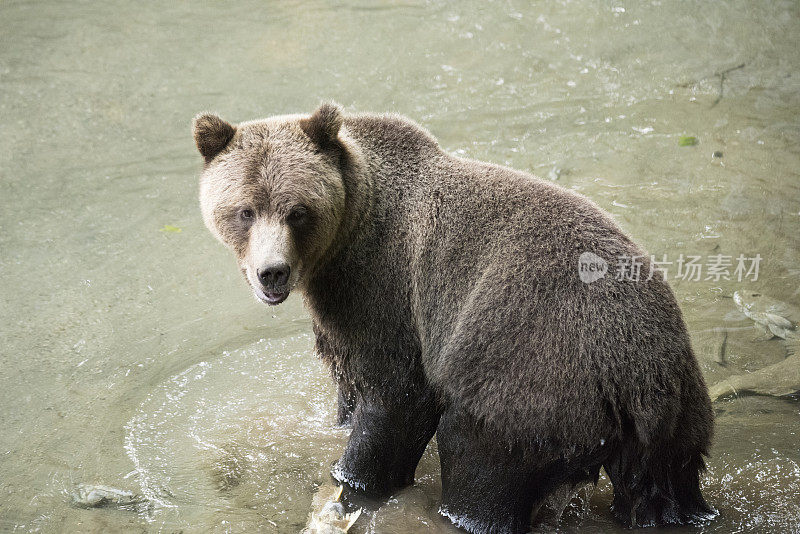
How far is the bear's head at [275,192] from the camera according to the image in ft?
15.5

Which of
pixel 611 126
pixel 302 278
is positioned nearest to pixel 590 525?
pixel 302 278

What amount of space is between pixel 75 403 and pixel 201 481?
139 centimetres

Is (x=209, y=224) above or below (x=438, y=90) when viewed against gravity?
above

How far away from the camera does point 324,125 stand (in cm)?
499

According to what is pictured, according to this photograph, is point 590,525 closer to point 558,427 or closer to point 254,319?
point 558,427

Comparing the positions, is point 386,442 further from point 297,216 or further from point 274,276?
point 297,216

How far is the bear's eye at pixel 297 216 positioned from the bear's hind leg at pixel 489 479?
1.45 m

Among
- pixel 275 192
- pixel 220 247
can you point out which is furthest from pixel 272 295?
pixel 220 247

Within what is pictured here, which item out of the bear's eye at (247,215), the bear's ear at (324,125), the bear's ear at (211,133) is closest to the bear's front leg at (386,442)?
the bear's eye at (247,215)

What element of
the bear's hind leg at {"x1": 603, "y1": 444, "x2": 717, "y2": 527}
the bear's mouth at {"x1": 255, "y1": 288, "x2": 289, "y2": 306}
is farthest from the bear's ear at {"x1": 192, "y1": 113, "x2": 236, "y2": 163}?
the bear's hind leg at {"x1": 603, "y1": 444, "x2": 717, "y2": 527}

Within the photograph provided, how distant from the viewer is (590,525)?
5.26 meters

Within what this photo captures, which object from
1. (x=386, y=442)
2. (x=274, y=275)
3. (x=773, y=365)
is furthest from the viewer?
(x=773, y=365)
